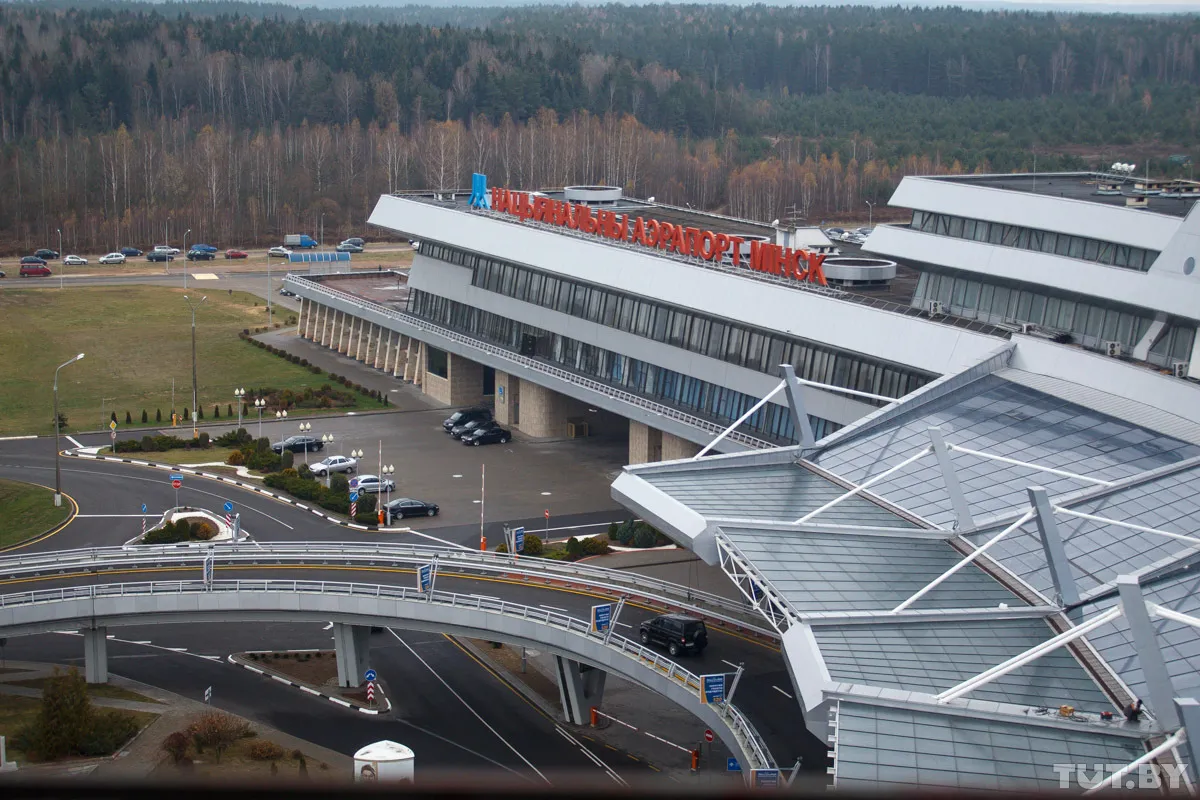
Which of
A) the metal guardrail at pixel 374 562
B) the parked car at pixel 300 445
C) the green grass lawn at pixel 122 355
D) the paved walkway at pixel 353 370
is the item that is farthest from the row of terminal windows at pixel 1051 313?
the green grass lawn at pixel 122 355

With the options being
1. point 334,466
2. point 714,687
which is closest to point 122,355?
point 334,466

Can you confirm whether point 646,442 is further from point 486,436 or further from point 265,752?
point 265,752

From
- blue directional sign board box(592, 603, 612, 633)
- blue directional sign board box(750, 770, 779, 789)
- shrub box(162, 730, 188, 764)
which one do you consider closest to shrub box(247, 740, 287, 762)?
shrub box(162, 730, 188, 764)

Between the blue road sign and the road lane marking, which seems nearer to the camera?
the blue road sign

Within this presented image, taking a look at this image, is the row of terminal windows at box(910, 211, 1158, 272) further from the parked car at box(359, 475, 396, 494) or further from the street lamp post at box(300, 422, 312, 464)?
the street lamp post at box(300, 422, 312, 464)

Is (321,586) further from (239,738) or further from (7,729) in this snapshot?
(7,729)

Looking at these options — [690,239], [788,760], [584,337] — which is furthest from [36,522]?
[788,760]
